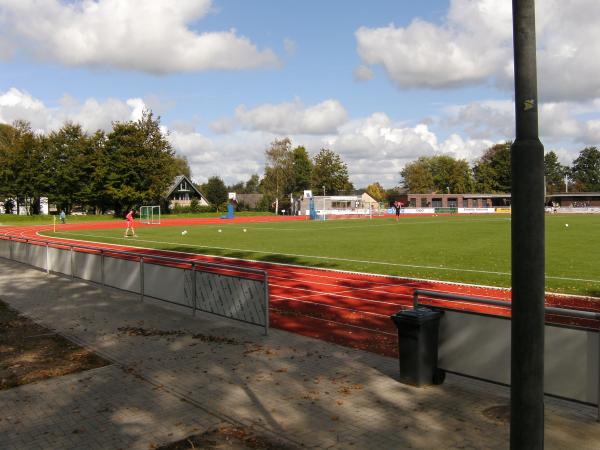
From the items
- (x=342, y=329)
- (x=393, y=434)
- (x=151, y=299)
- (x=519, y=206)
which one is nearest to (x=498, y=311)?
(x=342, y=329)

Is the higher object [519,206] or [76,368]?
[519,206]

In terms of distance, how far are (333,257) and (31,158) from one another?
219ft

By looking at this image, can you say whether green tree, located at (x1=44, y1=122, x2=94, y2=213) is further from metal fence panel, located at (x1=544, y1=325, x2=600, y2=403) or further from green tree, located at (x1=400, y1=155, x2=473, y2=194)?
green tree, located at (x1=400, y1=155, x2=473, y2=194)

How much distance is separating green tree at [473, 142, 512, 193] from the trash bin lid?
393 ft

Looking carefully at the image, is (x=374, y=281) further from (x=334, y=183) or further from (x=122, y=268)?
(x=334, y=183)

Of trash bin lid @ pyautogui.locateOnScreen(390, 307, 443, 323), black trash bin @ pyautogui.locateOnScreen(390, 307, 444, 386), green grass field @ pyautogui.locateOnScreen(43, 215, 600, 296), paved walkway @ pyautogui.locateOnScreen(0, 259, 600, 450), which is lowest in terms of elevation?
paved walkway @ pyautogui.locateOnScreen(0, 259, 600, 450)

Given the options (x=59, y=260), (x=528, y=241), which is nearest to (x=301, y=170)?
(x=59, y=260)

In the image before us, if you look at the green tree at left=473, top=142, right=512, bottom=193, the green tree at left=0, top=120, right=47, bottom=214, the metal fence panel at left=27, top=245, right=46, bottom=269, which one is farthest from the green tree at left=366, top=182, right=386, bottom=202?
the metal fence panel at left=27, top=245, right=46, bottom=269

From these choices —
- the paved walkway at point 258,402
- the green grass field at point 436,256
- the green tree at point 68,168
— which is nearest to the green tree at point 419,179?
the green tree at point 68,168

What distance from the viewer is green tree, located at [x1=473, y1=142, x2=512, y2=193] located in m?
120

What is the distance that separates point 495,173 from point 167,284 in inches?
4721

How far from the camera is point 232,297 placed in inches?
382

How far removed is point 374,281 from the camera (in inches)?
575

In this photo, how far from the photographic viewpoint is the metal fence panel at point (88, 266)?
565 inches
